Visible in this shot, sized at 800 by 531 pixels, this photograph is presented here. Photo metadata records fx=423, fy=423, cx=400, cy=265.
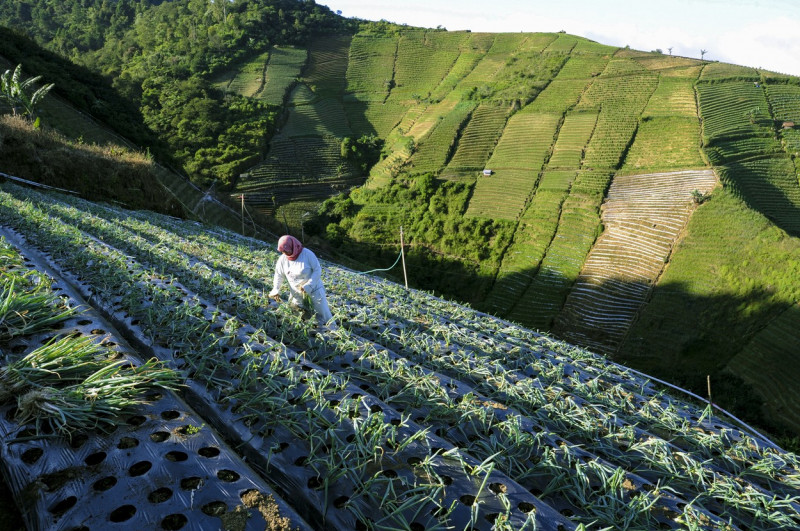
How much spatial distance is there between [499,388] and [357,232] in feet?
105

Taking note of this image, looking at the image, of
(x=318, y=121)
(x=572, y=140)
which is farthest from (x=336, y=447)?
(x=318, y=121)

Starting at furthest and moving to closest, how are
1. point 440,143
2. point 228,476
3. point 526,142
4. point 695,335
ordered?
1. point 440,143
2. point 526,142
3. point 695,335
4. point 228,476

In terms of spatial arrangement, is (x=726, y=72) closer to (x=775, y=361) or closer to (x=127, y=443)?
(x=775, y=361)

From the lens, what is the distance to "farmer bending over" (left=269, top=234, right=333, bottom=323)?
4520 millimetres

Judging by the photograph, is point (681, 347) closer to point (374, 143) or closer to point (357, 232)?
point (357, 232)

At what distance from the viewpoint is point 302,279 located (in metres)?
4.56

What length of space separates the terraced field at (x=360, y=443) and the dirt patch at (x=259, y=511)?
13 mm

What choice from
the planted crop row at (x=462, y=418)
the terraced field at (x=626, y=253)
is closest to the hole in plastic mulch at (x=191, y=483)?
the planted crop row at (x=462, y=418)

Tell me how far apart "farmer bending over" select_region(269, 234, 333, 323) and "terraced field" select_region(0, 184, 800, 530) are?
1.54 ft

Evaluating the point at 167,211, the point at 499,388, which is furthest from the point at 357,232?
the point at 499,388

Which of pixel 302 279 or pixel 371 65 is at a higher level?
pixel 371 65

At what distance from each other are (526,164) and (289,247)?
33.5 meters

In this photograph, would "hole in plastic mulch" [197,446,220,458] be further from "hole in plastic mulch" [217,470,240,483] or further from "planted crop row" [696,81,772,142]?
"planted crop row" [696,81,772,142]

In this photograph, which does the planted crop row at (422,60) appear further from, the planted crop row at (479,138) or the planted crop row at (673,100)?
the planted crop row at (673,100)
